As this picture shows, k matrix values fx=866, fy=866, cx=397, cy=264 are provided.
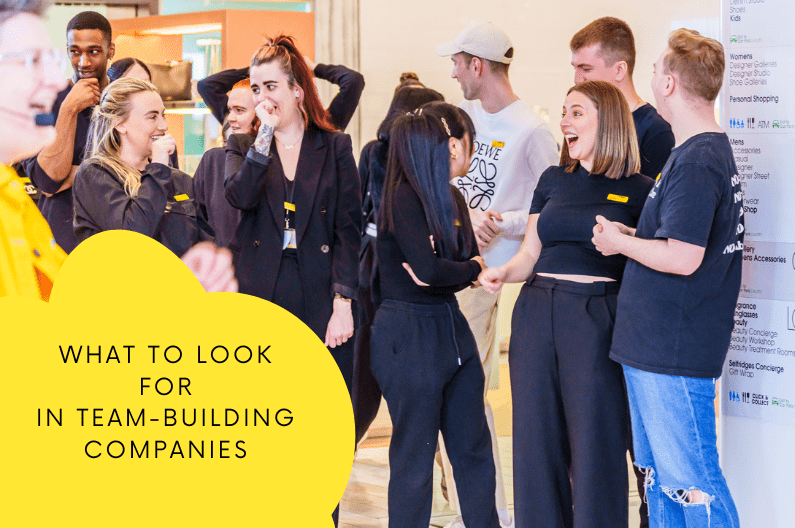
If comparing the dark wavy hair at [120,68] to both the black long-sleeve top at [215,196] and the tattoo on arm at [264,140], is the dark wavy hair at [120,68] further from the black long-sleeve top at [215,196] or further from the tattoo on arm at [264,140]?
the tattoo on arm at [264,140]

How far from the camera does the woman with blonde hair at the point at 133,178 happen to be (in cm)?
235

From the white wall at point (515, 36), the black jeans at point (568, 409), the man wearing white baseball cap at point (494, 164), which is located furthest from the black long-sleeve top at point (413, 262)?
the white wall at point (515, 36)

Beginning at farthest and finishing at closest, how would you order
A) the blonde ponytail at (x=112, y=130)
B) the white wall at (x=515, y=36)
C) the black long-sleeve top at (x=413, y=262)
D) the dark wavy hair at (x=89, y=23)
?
1. the white wall at (x=515, y=36)
2. the dark wavy hair at (x=89, y=23)
3. the black long-sleeve top at (x=413, y=262)
4. the blonde ponytail at (x=112, y=130)

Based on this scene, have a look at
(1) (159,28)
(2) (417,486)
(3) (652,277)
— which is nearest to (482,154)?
(3) (652,277)

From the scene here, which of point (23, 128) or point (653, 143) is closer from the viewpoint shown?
point (23, 128)

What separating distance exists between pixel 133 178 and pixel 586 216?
1296 millimetres

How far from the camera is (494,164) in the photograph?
131 inches

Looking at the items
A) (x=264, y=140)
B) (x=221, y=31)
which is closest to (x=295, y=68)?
(x=264, y=140)

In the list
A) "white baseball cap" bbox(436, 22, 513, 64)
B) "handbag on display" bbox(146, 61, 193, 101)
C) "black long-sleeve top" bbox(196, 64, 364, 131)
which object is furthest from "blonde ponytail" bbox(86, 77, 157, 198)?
"handbag on display" bbox(146, 61, 193, 101)

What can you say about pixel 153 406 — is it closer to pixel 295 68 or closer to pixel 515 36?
pixel 295 68

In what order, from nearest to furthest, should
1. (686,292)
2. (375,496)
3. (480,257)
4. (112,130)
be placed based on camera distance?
1. (686,292)
2. (112,130)
3. (480,257)
4. (375,496)

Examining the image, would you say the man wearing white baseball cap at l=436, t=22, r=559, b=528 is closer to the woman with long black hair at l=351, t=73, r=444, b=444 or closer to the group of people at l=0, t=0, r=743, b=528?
the woman with long black hair at l=351, t=73, r=444, b=444

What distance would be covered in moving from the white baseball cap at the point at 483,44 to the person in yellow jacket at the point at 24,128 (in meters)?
1.74

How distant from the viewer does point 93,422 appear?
2.19 meters
